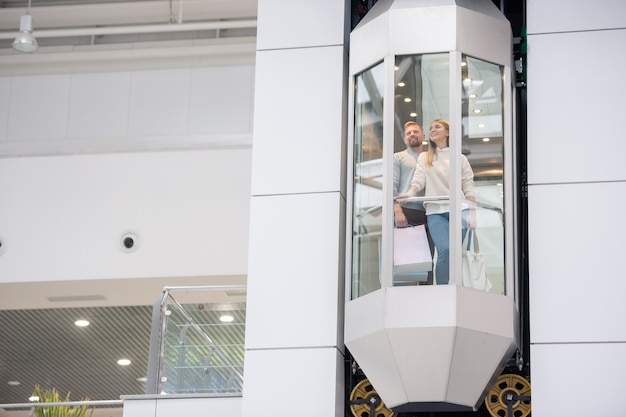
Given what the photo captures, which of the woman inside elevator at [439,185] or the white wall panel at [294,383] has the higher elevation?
the woman inside elevator at [439,185]

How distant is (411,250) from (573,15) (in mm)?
2412

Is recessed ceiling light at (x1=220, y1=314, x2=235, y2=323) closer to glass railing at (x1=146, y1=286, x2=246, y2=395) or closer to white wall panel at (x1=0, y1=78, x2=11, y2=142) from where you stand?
white wall panel at (x1=0, y1=78, x2=11, y2=142)

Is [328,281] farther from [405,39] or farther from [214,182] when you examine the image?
[214,182]

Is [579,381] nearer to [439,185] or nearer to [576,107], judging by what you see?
[439,185]

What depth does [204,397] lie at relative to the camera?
926 cm

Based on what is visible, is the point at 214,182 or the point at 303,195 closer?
the point at 303,195

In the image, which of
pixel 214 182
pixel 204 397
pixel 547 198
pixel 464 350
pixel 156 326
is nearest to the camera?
pixel 464 350

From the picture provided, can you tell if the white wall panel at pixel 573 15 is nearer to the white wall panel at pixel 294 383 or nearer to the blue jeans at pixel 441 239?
the blue jeans at pixel 441 239

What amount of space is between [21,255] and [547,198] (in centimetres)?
917

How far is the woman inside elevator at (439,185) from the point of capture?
827 cm

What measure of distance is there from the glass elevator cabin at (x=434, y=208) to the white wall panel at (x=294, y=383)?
0.32 meters

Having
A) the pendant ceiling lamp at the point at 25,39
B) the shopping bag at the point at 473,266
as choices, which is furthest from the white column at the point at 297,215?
the pendant ceiling lamp at the point at 25,39

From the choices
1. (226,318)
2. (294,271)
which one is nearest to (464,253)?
(294,271)

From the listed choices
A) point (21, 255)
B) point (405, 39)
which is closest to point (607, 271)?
point (405, 39)
